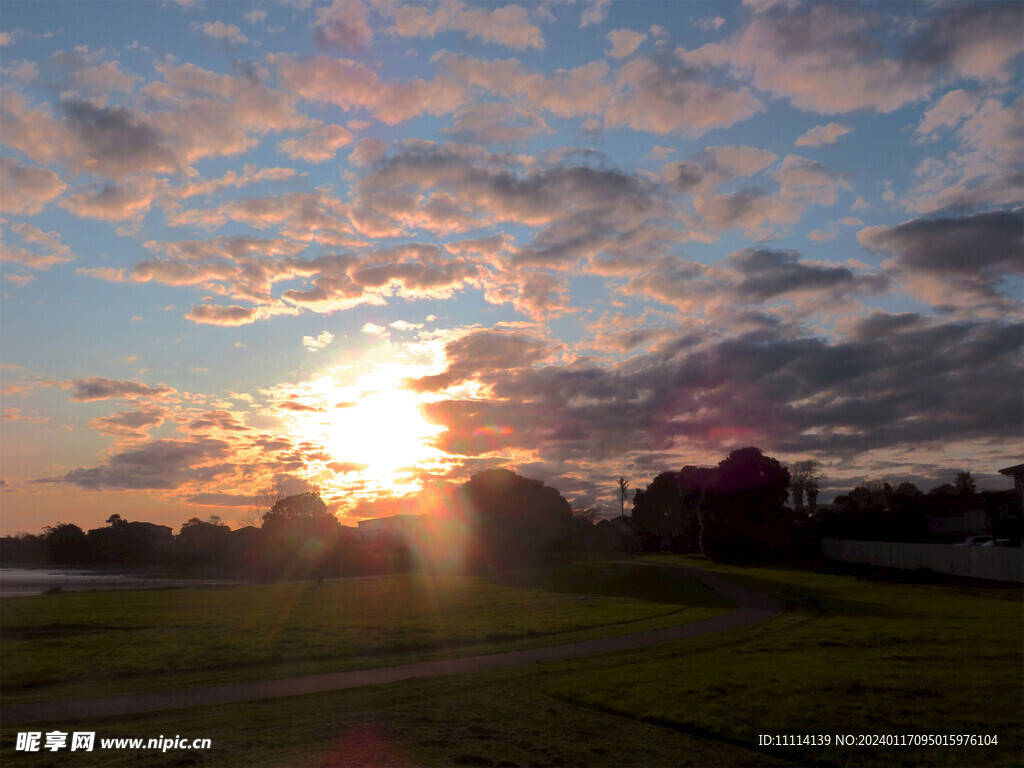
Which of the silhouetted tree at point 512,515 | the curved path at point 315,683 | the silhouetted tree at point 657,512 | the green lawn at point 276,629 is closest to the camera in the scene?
the curved path at point 315,683

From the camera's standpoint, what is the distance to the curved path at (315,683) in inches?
485

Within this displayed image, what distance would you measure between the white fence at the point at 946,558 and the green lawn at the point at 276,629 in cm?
1523

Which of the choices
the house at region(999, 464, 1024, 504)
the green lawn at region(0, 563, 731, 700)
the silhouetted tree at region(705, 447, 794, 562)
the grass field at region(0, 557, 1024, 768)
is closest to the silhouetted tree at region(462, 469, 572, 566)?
the silhouetted tree at region(705, 447, 794, 562)

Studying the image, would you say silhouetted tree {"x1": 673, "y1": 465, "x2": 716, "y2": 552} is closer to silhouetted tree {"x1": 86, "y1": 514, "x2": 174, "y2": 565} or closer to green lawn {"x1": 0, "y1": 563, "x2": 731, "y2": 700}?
green lawn {"x1": 0, "y1": 563, "x2": 731, "y2": 700}

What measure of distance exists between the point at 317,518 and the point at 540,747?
278ft

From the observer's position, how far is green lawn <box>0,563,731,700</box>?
642 inches

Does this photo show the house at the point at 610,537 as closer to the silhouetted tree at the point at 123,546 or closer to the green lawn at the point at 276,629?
the silhouetted tree at the point at 123,546

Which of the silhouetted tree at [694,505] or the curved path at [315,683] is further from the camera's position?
the silhouetted tree at [694,505]

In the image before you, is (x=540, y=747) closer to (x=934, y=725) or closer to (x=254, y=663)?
(x=934, y=725)

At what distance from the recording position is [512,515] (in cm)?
9850

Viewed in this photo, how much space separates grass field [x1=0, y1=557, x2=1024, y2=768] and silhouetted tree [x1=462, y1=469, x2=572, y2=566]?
245ft

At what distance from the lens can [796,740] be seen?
368 inches

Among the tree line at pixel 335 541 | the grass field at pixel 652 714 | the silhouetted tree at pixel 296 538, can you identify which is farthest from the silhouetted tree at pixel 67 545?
the grass field at pixel 652 714

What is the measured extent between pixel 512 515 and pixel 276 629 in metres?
76.5
